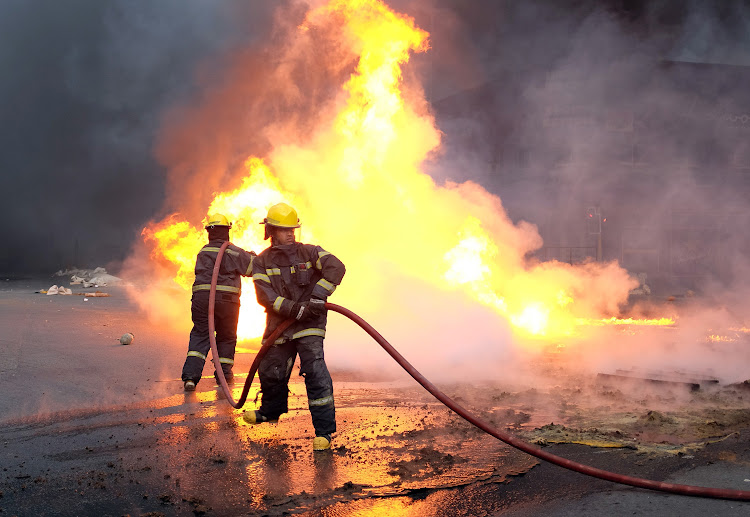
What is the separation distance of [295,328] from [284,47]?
9.65 m

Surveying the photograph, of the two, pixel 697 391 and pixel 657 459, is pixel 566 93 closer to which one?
pixel 697 391

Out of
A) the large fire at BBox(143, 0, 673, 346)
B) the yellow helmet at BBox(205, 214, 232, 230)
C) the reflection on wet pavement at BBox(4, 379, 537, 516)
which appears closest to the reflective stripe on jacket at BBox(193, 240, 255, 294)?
the yellow helmet at BBox(205, 214, 232, 230)

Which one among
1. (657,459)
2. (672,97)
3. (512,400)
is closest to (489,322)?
(512,400)

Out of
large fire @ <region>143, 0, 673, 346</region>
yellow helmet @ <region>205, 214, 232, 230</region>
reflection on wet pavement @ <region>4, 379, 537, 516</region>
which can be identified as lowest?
reflection on wet pavement @ <region>4, 379, 537, 516</region>

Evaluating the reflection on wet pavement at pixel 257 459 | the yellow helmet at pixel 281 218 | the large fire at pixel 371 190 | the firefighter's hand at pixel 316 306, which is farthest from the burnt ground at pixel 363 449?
the large fire at pixel 371 190

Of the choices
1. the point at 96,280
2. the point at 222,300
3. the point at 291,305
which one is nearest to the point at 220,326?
the point at 222,300

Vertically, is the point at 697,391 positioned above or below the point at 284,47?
below

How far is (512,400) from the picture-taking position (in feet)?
19.2

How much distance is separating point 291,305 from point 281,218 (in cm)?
71

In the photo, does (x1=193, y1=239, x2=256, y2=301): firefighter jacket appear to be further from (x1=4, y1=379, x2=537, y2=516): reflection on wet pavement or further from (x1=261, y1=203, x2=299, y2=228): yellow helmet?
(x1=261, y1=203, x2=299, y2=228): yellow helmet

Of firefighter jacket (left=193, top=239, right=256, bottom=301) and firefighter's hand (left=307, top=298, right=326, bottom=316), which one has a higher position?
firefighter jacket (left=193, top=239, right=256, bottom=301)

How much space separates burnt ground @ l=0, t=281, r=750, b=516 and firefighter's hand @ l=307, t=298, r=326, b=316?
0.92m

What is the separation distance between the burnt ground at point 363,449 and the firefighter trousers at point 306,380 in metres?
0.19

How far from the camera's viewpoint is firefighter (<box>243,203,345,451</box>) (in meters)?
4.76
